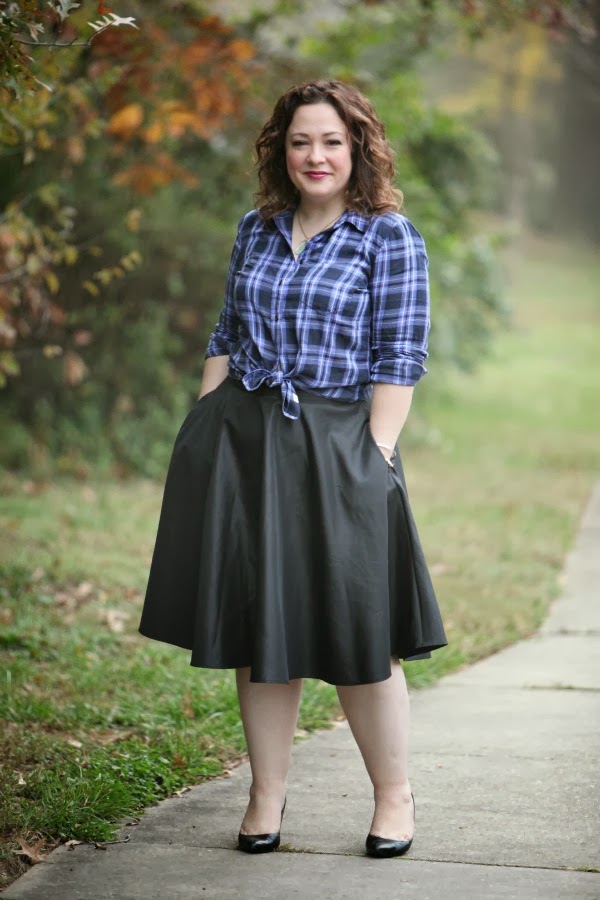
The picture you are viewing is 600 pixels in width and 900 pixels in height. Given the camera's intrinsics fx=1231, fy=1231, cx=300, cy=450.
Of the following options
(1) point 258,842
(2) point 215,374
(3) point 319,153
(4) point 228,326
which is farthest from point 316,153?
(1) point 258,842

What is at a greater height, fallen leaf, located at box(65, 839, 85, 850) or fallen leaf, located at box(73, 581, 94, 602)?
fallen leaf, located at box(73, 581, 94, 602)

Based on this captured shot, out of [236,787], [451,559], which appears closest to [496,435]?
[451,559]

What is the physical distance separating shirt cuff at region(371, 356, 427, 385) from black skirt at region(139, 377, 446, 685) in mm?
115

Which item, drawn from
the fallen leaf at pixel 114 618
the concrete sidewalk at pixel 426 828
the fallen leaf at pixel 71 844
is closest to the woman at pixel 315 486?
the concrete sidewalk at pixel 426 828

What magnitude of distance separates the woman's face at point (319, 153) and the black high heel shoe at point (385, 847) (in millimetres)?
1679

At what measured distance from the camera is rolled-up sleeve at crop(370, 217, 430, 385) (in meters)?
3.15

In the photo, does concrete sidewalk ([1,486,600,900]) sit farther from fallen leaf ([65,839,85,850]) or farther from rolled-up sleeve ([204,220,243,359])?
rolled-up sleeve ([204,220,243,359])

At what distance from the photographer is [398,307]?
10.3 ft

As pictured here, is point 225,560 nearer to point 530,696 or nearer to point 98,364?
point 530,696

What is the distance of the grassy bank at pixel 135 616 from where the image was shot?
3742 millimetres

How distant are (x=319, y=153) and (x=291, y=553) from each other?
1.04 metres

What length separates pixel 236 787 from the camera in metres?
3.76

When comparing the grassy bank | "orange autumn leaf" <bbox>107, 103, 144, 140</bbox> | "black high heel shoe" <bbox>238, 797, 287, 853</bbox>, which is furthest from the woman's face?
"orange autumn leaf" <bbox>107, 103, 144, 140</bbox>

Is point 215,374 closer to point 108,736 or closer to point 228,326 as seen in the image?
point 228,326
